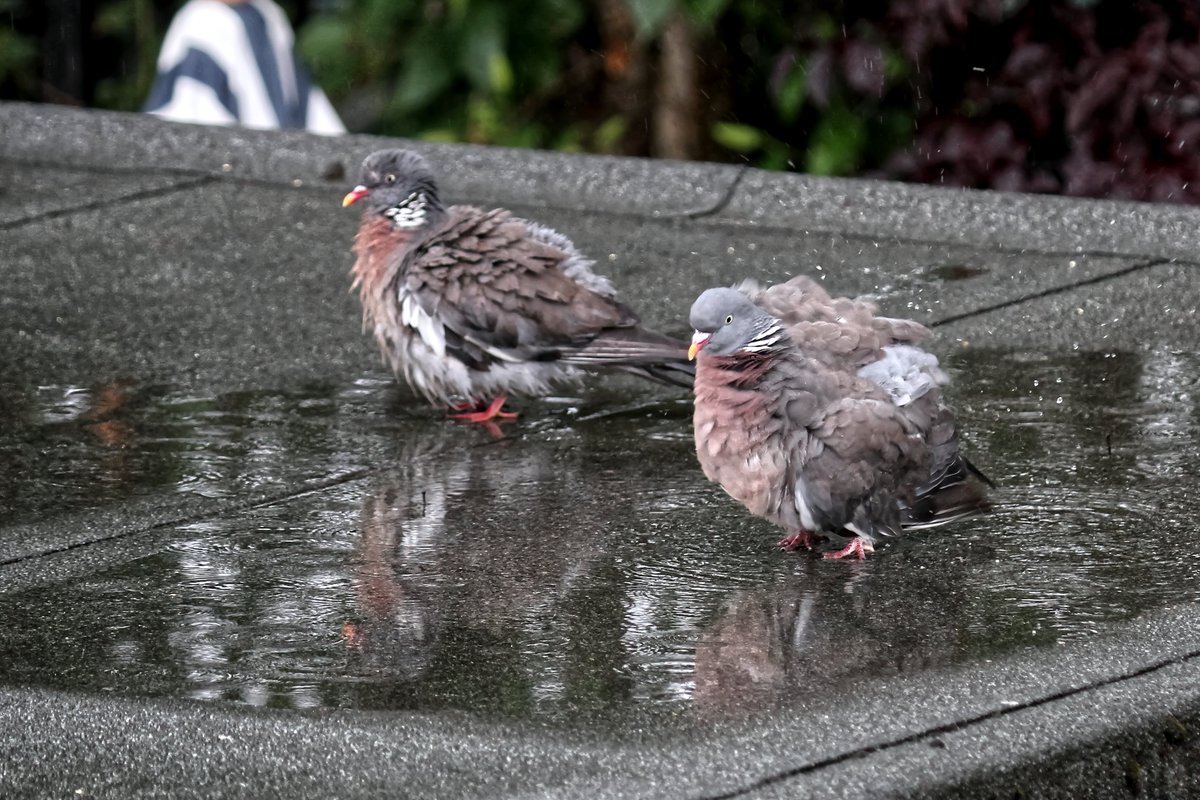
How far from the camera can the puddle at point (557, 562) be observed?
3494 millimetres

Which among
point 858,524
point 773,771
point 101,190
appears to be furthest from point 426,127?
point 773,771

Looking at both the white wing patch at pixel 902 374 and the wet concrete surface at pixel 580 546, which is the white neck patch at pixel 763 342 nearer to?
the white wing patch at pixel 902 374

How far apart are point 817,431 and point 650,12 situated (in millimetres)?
4509

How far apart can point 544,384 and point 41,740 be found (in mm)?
2131

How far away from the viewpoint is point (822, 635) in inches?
143

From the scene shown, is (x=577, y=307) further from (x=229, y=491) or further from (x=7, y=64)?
(x=7, y=64)

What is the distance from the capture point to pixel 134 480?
15.3 feet

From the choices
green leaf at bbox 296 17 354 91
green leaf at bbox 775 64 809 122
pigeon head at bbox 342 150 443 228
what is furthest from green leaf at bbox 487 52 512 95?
pigeon head at bbox 342 150 443 228

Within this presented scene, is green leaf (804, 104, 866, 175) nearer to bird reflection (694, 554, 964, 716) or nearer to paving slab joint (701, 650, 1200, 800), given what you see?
bird reflection (694, 554, 964, 716)

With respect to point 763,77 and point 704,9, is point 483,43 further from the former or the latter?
point 763,77

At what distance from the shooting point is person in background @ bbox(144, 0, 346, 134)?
8180mm

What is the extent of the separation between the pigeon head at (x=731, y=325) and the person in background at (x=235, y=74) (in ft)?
15.2

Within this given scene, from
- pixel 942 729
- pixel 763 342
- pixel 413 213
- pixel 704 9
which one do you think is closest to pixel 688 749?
pixel 942 729

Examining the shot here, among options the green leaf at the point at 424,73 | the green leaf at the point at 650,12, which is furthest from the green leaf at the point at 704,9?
the green leaf at the point at 424,73
